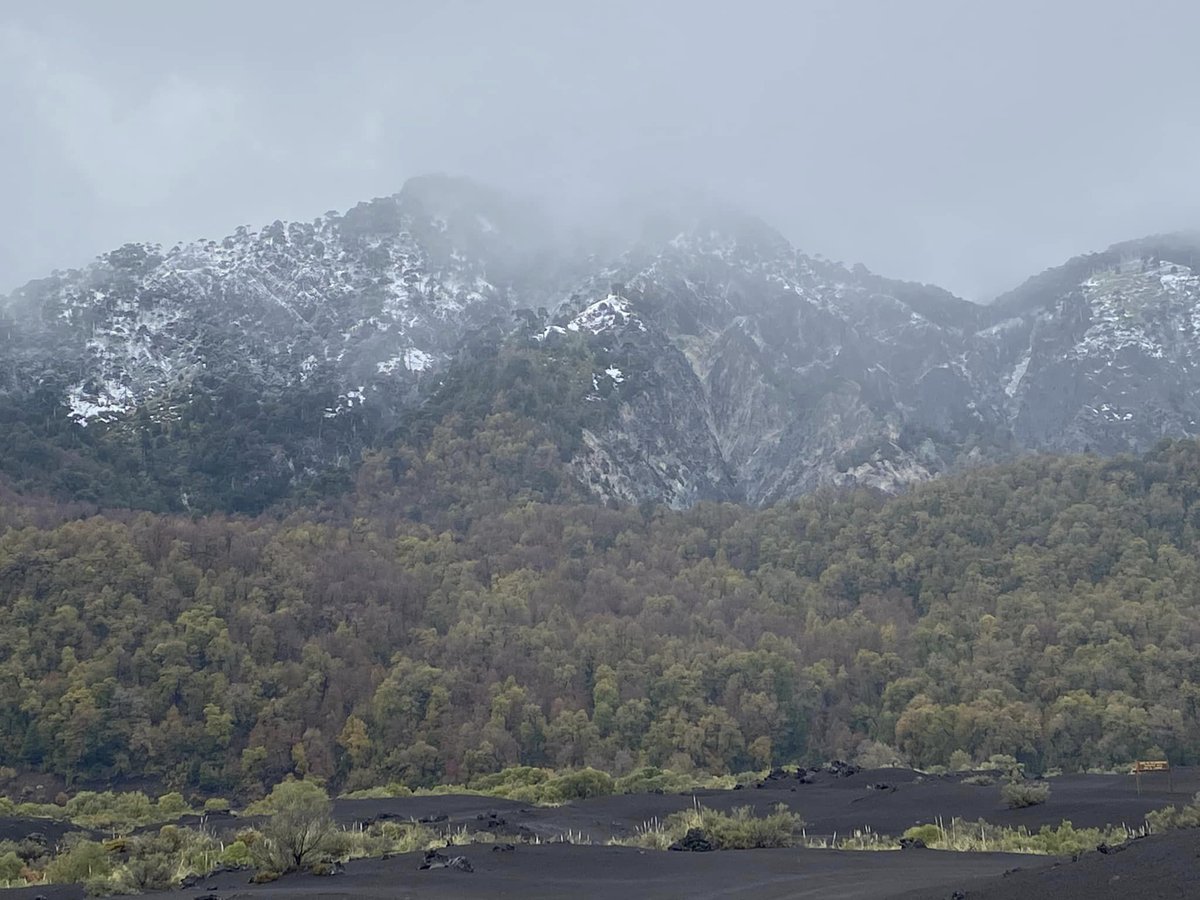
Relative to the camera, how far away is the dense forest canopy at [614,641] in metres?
75.2

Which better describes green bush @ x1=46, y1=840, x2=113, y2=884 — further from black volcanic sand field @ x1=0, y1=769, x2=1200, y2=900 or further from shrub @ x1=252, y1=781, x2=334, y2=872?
shrub @ x1=252, y1=781, x2=334, y2=872

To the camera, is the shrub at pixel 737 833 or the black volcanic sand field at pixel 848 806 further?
the black volcanic sand field at pixel 848 806

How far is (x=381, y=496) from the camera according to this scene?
14662 cm

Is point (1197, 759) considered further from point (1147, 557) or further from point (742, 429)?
point (742, 429)

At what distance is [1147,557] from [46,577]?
86416 mm

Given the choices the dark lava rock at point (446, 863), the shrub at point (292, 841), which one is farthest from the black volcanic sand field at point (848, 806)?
the shrub at point (292, 841)

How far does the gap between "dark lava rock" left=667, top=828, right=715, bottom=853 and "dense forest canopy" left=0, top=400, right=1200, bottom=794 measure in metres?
44.6

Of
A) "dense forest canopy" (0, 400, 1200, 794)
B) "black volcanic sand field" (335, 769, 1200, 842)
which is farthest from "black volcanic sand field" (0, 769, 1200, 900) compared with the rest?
"dense forest canopy" (0, 400, 1200, 794)

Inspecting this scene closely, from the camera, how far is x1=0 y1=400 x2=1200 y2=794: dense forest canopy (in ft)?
247

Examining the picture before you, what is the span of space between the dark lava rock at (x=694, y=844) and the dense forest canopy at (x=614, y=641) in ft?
146

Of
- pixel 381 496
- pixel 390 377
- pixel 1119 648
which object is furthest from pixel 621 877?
pixel 390 377

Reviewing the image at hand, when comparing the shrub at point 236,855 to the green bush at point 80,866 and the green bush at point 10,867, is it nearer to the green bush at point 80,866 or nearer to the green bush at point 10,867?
the green bush at point 80,866

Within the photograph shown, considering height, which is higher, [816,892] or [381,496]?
[381,496]

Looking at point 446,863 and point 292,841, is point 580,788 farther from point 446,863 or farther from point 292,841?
point 292,841
